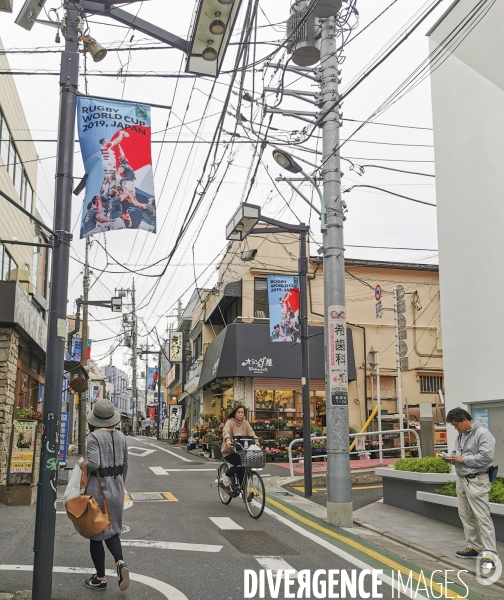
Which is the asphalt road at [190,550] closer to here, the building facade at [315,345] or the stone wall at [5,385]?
the stone wall at [5,385]

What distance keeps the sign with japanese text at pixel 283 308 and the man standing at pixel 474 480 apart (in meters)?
10.2

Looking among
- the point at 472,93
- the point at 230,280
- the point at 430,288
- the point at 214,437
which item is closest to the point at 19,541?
the point at 472,93

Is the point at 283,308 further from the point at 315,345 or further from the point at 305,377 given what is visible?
the point at 315,345

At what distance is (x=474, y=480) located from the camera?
299 inches

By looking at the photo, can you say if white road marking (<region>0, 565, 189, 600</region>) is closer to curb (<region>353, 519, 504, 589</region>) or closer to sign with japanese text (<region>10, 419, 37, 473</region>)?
curb (<region>353, 519, 504, 589</region>)

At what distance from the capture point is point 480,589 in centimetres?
656

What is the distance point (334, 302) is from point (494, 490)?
3746 mm

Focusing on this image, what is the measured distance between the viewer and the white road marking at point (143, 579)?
19.3 feet

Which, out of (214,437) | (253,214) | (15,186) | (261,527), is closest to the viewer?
(261,527)

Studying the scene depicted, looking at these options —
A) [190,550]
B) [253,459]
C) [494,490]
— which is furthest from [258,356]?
[190,550]

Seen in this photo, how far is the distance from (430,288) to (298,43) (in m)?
19.6

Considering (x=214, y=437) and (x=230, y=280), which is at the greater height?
(x=230, y=280)

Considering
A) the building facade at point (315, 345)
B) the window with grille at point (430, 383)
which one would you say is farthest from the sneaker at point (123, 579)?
the window with grille at point (430, 383)

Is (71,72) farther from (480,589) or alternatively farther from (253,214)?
(480,589)
